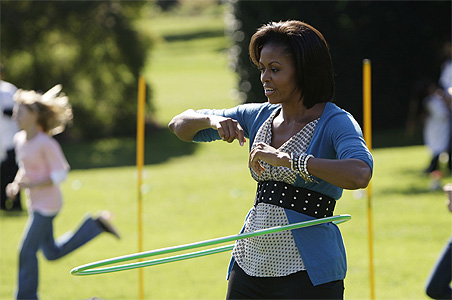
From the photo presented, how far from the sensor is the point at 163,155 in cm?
2355

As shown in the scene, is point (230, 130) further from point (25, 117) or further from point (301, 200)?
point (25, 117)

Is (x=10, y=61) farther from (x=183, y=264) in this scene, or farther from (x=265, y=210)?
(x=265, y=210)

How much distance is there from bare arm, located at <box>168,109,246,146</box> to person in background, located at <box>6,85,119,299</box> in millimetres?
3289

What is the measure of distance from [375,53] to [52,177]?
1651cm

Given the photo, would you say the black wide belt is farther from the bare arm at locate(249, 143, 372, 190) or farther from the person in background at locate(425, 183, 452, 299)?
the person in background at locate(425, 183, 452, 299)

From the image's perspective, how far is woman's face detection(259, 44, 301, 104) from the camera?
11.3ft

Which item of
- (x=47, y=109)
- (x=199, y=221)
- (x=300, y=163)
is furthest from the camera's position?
(x=199, y=221)

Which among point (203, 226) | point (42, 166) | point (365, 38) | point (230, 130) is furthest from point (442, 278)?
point (365, 38)

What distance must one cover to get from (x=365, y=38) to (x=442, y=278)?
17.2 m

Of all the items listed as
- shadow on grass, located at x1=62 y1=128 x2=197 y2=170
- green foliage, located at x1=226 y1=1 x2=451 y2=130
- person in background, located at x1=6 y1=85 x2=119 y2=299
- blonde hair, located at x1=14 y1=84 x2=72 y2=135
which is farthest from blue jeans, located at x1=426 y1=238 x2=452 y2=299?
shadow on grass, located at x1=62 y1=128 x2=197 y2=170

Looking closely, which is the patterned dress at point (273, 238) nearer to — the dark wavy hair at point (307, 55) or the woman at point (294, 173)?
the woman at point (294, 173)

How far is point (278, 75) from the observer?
136 inches

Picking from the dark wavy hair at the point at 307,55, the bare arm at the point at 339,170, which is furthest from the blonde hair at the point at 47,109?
the bare arm at the point at 339,170

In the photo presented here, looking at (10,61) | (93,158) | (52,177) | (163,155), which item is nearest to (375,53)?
(163,155)
